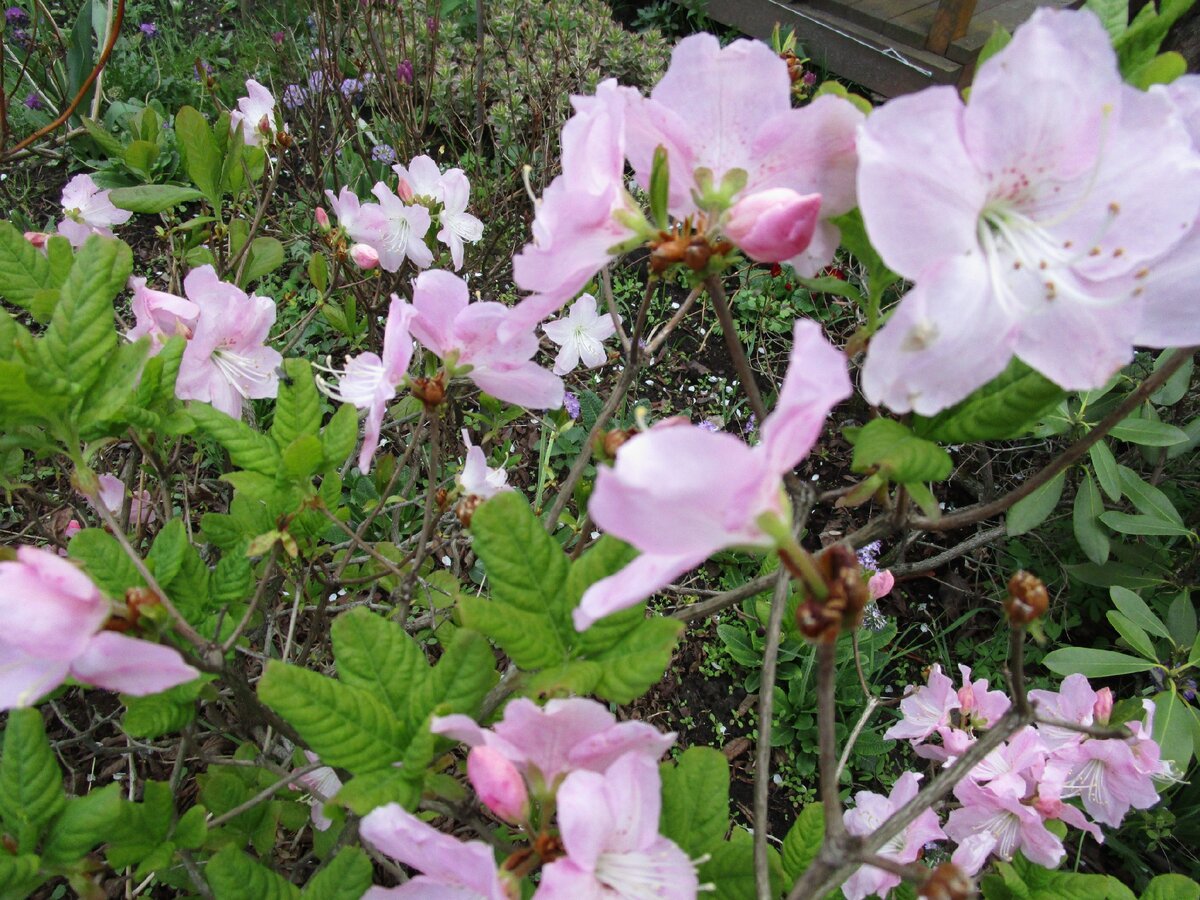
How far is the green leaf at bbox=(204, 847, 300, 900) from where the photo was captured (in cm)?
85

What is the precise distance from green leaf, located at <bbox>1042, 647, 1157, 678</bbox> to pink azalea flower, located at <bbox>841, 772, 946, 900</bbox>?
24.9 inches

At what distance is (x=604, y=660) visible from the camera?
2.57 ft

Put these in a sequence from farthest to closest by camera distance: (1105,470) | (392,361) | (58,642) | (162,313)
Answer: (1105,470), (162,313), (392,361), (58,642)

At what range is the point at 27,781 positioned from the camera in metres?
0.80

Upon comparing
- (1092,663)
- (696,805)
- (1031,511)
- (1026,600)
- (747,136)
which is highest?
(747,136)

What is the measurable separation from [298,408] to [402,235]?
878 millimetres

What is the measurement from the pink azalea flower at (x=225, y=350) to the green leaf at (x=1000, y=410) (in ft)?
2.88

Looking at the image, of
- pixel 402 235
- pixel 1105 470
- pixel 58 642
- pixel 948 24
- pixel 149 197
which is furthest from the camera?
pixel 948 24

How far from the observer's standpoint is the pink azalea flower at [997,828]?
119 cm

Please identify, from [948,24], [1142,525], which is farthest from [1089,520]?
[948,24]

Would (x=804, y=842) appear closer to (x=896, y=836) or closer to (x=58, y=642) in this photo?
(x=896, y=836)

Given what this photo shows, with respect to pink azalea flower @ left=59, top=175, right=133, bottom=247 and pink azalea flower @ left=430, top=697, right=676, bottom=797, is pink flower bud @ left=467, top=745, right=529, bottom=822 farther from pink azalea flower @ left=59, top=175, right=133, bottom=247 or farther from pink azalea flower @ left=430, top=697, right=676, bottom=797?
pink azalea flower @ left=59, top=175, right=133, bottom=247

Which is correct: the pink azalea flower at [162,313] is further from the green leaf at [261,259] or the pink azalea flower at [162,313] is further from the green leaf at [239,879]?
the green leaf at [239,879]

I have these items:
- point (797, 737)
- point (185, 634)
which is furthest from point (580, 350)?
point (185, 634)
